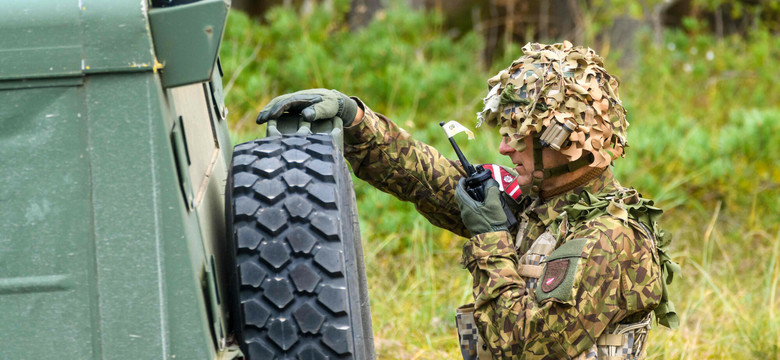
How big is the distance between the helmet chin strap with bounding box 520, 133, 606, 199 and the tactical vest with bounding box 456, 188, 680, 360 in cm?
5

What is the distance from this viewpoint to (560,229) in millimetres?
2771

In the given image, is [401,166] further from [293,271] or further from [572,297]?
[293,271]

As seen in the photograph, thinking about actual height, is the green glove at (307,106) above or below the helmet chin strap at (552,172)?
above

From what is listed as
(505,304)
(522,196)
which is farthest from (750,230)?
(505,304)

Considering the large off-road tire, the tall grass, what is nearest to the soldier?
the large off-road tire

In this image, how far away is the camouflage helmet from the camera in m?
2.71

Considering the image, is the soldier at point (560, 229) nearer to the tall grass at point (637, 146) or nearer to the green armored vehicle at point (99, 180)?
the green armored vehicle at point (99, 180)

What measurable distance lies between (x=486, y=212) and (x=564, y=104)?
1.33ft

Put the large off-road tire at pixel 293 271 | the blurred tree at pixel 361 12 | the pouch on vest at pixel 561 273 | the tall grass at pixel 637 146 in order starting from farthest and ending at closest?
the blurred tree at pixel 361 12 → the tall grass at pixel 637 146 → the pouch on vest at pixel 561 273 → the large off-road tire at pixel 293 271

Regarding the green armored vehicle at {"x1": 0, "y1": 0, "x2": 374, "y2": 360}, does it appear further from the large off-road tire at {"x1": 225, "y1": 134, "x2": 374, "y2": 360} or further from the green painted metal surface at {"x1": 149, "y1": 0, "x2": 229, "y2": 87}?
the large off-road tire at {"x1": 225, "y1": 134, "x2": 374, "y2": 360}

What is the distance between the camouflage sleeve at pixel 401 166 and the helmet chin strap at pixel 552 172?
0.37m

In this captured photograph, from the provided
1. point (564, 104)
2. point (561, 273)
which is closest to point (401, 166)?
point (564, 104)

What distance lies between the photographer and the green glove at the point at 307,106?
262 centimetres

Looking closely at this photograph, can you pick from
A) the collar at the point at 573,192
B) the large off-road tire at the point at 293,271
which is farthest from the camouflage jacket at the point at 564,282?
the large off-road tire at the point at 293,271
